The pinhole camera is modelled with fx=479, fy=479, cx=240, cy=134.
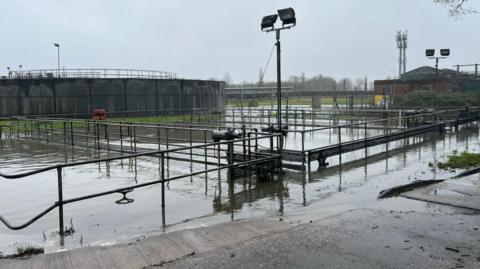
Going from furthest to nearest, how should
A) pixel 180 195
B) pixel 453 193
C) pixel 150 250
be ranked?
pixel 180 195 < pixel 453 193 < pixel 150 250

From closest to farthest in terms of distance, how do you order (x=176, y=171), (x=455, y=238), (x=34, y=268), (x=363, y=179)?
(x=34, y=268)
(x=455, y=238)
(x=363, y=179)
(x=176, y=171)

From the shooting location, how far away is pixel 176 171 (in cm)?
1226

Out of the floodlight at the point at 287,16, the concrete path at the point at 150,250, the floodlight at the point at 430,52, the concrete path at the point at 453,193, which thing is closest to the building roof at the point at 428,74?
the floodlight at the point at 430,52

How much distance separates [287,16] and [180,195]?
4867 millimetres

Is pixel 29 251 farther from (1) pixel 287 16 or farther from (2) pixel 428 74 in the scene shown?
(2) pixel 428 74

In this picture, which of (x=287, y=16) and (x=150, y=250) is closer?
(x=150, y=250)

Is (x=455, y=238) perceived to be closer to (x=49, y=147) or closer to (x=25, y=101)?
(x=49, y=147)

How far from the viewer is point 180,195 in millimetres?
9156

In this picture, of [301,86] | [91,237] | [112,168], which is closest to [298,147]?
[112,168]

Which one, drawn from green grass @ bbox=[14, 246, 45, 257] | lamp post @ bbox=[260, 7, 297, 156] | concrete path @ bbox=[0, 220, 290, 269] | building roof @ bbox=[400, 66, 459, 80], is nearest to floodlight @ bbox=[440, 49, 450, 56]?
lamp post @ bbox=[260, 7, 297, 156]

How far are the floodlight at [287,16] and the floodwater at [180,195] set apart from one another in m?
3.54

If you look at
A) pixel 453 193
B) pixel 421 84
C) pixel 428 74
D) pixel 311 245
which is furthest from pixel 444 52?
pixel 428 74

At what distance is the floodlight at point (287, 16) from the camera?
433 inches

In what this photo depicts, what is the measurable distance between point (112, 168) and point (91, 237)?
639 centimetres
